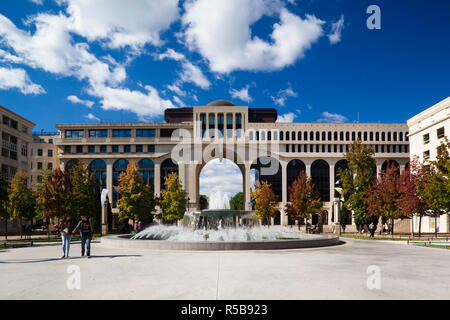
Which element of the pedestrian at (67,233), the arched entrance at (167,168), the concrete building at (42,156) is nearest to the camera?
the pedestrian at (67,233)

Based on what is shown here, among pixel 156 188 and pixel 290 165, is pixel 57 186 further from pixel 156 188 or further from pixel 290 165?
pixel 290 165

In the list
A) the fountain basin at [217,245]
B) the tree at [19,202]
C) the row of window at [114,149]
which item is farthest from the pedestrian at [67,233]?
the row of window at [114,149]

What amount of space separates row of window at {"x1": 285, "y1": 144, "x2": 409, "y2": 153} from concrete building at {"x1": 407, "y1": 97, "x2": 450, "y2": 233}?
527 inches

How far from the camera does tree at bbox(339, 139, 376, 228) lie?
4078cm

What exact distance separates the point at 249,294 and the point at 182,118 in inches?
2796

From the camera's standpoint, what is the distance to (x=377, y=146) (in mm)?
70375

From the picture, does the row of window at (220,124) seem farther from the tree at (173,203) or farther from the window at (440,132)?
the window at (440,132)

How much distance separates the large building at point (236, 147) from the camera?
6938 cm

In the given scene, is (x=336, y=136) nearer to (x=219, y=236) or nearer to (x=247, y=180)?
(x=247, y=180)

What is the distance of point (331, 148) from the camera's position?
70062 millimetres

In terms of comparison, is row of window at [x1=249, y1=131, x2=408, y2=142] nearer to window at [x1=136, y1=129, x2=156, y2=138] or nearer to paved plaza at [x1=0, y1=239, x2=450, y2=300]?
window at [x1=136, y1=129, x2=156, y2=138]

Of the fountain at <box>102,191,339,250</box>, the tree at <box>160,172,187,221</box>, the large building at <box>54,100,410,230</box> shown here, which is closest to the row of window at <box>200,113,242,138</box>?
the large building at <box>54,100,410,230</box>

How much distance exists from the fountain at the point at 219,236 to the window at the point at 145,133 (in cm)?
4379

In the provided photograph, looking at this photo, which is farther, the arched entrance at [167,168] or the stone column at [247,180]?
the stone column at [247,180]
